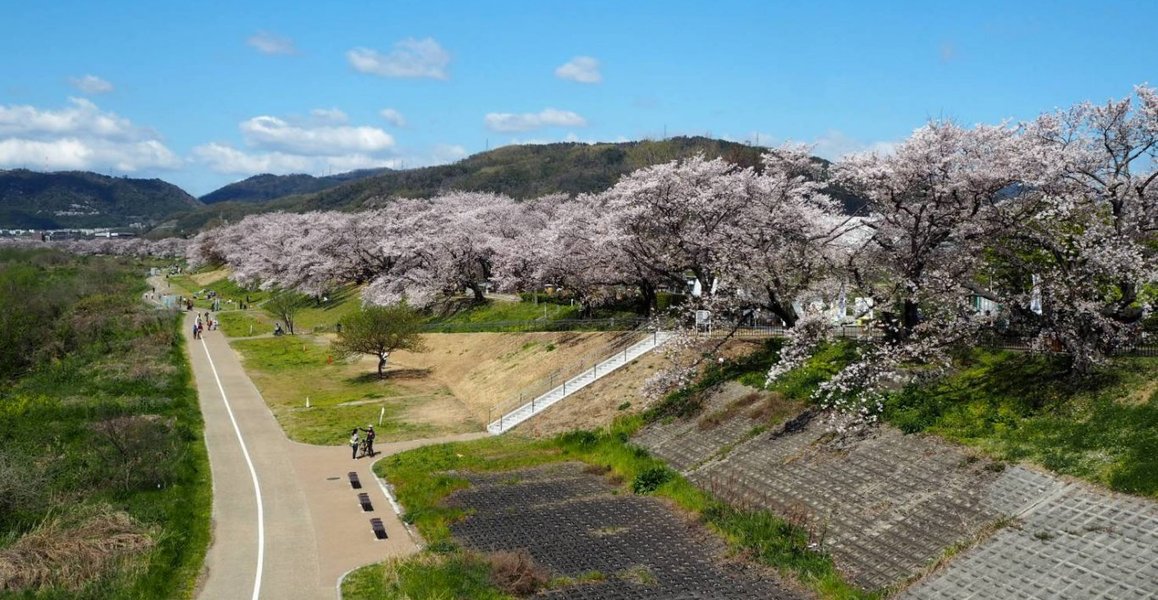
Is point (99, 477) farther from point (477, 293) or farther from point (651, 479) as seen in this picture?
point (477, 293)

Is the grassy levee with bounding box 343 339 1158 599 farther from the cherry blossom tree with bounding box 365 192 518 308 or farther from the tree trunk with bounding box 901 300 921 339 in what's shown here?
the cherry blossom tree with bounding box 365 192 518 308

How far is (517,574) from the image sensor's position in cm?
1597

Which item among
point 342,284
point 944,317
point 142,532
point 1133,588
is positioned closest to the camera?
point 1133,588

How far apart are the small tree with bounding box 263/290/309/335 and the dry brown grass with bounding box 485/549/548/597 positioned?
46.4 m

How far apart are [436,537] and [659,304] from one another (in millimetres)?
26356

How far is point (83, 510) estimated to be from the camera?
1873cm

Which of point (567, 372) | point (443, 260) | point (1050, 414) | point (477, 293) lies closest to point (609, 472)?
point (567, 372)

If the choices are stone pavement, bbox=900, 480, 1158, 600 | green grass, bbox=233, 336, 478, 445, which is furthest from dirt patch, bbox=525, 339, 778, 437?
stone pavement, bbox=900, 480, 1158, 600

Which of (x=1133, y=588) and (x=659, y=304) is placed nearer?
(x=1133, y=588)

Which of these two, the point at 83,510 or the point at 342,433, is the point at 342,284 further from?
the point at 83,510

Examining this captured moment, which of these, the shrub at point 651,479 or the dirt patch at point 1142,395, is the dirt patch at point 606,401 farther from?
the dirt patch at point 1142,395

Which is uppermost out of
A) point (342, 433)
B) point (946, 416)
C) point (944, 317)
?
point (944, 317)

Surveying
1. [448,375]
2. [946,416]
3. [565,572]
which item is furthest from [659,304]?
Answer: [565,572]

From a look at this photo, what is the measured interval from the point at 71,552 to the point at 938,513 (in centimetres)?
1765
